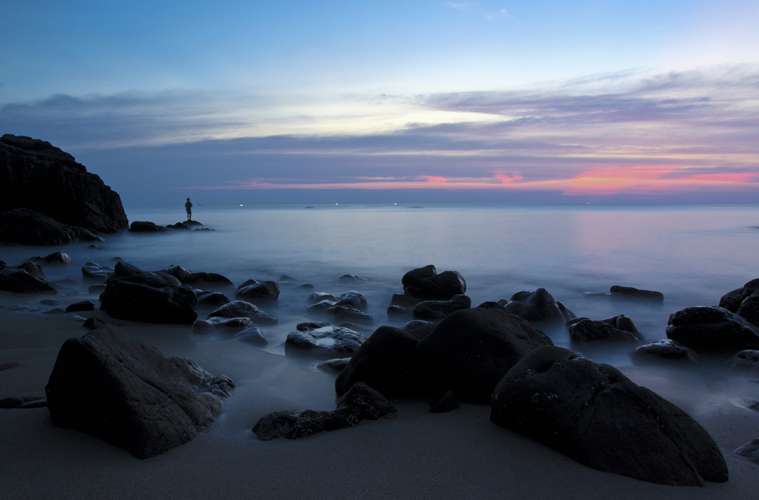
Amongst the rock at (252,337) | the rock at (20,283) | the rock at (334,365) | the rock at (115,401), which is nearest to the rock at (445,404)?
the rock at (334,365)

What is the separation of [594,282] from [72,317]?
33.7ft

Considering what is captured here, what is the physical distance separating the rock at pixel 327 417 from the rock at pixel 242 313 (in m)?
3.53

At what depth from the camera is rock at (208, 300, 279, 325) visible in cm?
649

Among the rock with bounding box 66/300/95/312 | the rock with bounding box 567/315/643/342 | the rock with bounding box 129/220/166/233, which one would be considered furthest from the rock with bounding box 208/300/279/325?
the rock with bounding box 129/220/166/233

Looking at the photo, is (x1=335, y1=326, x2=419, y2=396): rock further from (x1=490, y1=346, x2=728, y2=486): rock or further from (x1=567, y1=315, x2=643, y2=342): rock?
(x1=567, y1=315, x2=643, y2=342): rock

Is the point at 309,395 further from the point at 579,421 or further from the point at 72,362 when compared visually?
the point at 579,421

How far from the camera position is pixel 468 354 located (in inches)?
143

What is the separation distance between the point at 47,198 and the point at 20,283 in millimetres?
15648

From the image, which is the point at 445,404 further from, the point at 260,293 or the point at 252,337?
the point at 260,293

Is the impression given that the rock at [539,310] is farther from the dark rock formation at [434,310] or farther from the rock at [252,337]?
the rock at [252,337]

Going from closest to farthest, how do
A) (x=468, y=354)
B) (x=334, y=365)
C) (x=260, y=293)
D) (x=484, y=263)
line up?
(x=468, y=354), (x=334, y=365), (x=260, y=293), (x=484, y=263)

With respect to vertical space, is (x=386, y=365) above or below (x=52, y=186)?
below

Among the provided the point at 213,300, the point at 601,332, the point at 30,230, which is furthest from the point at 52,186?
the point at 601,332

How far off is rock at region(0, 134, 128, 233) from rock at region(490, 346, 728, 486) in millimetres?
23134
